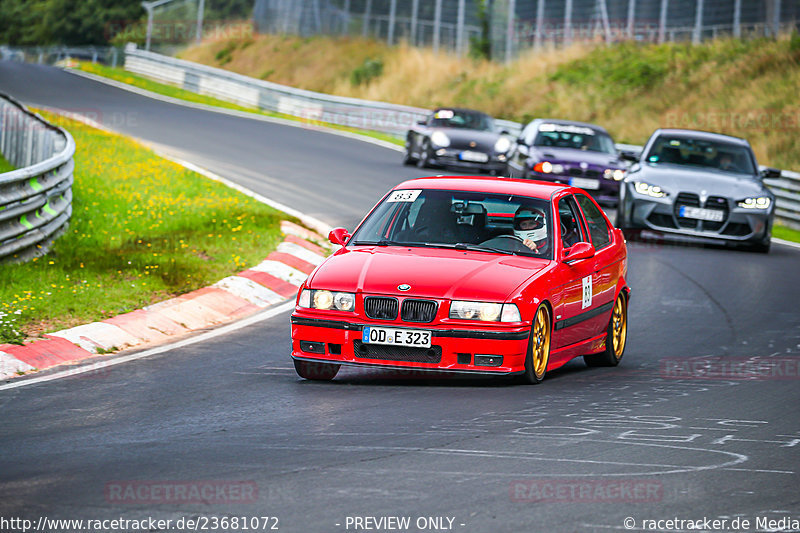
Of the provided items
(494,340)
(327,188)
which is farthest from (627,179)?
(494,340)

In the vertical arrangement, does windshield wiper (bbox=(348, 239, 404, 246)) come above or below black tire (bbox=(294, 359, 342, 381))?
above

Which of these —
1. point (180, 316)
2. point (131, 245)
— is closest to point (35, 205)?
point (131, 245)

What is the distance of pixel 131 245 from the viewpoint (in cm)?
1477

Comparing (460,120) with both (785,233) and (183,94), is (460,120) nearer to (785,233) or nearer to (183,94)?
(785,233)

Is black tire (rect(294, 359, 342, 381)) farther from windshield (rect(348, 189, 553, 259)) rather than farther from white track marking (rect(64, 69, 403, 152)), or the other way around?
white track marking (rect(64, 69, 403, 152))

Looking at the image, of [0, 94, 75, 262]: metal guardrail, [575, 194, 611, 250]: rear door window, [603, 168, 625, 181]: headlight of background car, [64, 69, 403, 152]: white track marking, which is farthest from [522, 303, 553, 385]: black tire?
[64, 69, 403, 152]: white track marking

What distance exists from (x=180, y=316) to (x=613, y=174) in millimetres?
12888

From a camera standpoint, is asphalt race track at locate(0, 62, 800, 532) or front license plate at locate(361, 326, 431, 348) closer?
asphalt race track at locate(0, 62, 800, 532)

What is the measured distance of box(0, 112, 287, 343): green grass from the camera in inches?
446

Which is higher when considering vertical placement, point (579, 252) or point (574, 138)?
point (579, 252)

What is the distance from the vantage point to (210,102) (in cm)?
4519

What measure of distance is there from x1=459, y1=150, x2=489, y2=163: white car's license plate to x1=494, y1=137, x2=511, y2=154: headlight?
294 mm

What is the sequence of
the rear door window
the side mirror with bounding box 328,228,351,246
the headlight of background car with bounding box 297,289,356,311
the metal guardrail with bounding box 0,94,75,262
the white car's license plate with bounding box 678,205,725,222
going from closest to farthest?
the headlight of background car with bounding box 297,289,356,311, the side mirror with bounding box 328,228,351,246, the rear door window, the metal guardrail with bounding box 0,94,75,262, the white car's license plate with bounding box 678,205,725,222

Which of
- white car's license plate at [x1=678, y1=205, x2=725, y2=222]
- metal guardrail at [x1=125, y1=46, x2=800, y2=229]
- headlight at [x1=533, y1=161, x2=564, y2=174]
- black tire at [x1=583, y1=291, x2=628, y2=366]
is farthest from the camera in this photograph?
metal guardrail at [x1=125, y1=46, x2=800, y2=229]
